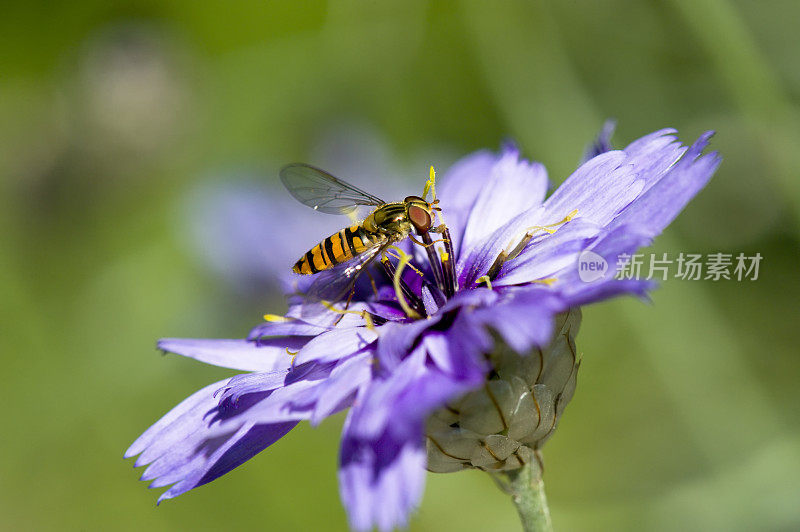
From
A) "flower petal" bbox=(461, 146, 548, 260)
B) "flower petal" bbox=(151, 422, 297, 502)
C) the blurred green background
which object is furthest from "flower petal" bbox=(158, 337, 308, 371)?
the blurred green background

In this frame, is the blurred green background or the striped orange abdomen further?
the blurred green background

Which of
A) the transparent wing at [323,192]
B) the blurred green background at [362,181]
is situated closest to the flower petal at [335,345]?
the transparent wing at [323,192]

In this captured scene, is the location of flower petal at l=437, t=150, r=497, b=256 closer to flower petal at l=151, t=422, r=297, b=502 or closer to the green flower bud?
the green flower bud

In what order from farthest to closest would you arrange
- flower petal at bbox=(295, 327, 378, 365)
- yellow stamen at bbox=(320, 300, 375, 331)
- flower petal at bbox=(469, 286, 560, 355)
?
yellow stamen at bbox=(320, 300, 375, 331), flower petal at bbox=(295, 327, 378, 365), flower petal at bbox=(469, 286, 560, 355)

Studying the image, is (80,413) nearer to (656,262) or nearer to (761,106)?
(656,262)

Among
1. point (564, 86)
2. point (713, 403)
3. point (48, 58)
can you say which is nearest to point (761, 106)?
point (564, 86)

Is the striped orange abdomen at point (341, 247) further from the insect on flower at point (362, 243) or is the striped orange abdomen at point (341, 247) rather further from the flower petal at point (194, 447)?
the flower petal at point (194, 447)
